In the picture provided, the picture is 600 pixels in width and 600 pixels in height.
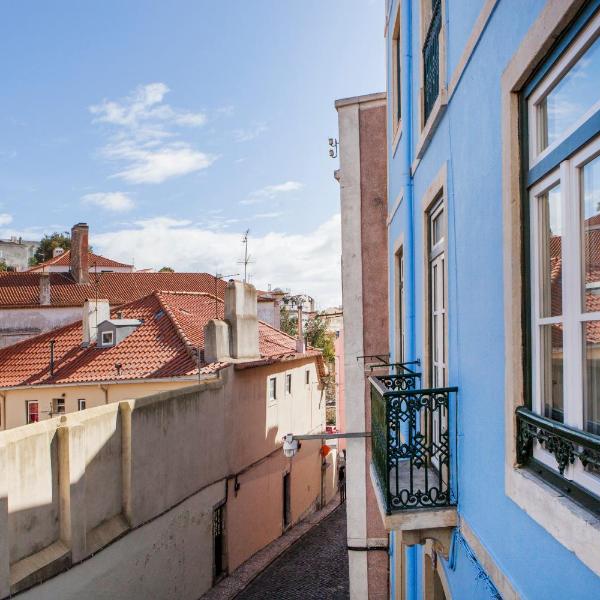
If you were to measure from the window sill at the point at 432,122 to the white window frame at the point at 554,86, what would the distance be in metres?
1.73

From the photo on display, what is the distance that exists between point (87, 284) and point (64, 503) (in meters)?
27.7

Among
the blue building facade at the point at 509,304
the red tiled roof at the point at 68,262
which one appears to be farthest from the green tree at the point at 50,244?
the blue building facade at the point at 509,304

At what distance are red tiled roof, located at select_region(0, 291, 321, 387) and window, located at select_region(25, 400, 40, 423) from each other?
0.62 m

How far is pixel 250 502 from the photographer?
50.2ft

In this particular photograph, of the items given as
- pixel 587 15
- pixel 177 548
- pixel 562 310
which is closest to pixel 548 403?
pixel 562 310

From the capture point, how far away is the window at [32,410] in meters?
17.0

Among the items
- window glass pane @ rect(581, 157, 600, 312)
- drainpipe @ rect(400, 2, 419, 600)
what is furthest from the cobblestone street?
window glass pane @ rect(581, 157, 600, 312)

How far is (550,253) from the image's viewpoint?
2670 mm

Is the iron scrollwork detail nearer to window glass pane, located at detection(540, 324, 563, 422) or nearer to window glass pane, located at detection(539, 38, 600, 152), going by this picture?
window glass pane, located at detection(540, 324, 563, 422)

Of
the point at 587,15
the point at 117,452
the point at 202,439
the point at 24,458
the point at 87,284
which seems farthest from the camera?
the point at 87,284

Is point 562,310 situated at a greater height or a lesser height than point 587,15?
lesser

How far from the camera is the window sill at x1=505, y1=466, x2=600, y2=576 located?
2111mm

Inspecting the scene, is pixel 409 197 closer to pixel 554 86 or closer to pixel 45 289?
pixel 554 86

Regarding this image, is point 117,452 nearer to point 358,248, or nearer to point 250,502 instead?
point 358,248
